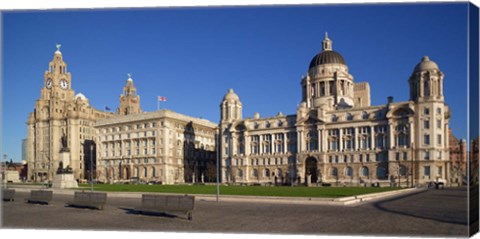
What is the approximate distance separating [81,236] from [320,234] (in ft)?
34.0

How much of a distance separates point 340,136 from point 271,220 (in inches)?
2921

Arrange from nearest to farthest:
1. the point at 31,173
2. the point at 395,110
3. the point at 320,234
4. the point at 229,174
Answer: the point at 320,234, the point at 395,110, the point at 229,174, the point at 31,173

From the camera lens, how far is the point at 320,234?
19.2 meters

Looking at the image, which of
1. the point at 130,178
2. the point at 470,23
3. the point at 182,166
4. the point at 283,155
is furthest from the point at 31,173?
the point at 470,23

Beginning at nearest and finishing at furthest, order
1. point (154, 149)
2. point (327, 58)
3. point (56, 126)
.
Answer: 1. point (327, 58)
2. point (154, 149)
3. point (56, 126)

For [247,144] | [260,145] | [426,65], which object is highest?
[426,65]

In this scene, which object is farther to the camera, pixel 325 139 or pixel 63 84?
pixel 63 84

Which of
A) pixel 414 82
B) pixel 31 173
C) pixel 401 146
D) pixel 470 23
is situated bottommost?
pixel 31 173

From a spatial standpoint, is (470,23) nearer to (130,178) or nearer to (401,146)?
(401,146)

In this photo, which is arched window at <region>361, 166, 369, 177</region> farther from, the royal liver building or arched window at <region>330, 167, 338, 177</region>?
arched window at <region>330, 167, 338, 177</region>

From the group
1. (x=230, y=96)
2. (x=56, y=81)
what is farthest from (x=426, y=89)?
(x=56, y=81)

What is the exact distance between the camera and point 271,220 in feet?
→ 72.9

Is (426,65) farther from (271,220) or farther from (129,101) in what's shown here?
(129,101)

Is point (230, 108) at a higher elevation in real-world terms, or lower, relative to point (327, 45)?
lower
